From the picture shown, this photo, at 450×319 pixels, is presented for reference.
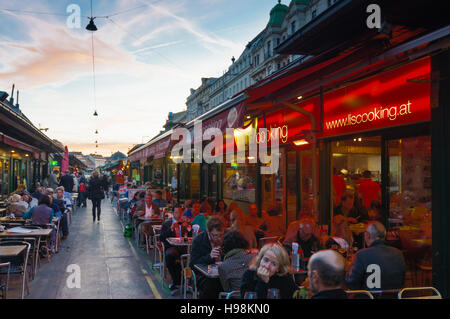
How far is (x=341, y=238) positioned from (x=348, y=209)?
1.98 metres

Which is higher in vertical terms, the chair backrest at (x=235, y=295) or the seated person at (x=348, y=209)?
the seated person at (x=348, y=209)

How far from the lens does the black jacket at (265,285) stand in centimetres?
340

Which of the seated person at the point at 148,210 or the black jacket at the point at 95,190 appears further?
the black jacket at the point at 95,190

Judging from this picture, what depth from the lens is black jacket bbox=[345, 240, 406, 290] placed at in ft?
12.9

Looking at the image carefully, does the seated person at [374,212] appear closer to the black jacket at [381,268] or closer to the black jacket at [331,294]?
the black jacket at [381,268]

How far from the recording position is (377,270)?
3930 millimetres

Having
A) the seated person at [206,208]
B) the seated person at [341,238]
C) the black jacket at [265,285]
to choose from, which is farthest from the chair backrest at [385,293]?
the seated person at [206,208]

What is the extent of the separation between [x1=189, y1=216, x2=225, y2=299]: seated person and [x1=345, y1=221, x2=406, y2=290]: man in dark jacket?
169 centimetres

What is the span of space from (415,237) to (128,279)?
16.9ft

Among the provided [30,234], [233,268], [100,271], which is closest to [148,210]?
[100,271]

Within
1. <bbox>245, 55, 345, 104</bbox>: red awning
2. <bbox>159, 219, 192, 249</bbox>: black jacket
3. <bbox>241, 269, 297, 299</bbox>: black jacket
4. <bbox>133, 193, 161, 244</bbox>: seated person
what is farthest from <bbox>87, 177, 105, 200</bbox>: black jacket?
<bbox>241, 269, 297, 299</bbox>: black jacket

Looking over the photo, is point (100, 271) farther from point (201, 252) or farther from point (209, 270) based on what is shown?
point (209, 270)

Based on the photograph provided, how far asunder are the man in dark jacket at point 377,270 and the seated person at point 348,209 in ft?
12.1
